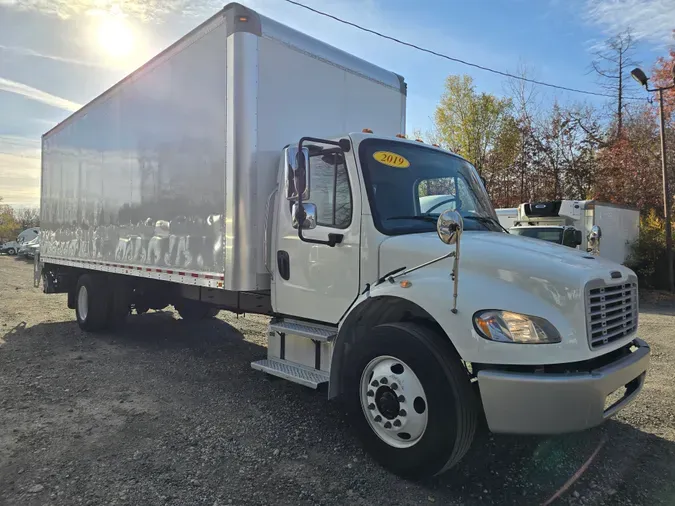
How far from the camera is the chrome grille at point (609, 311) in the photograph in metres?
3.05

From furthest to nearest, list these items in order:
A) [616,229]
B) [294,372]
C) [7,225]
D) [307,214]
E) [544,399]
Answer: [7,225], [616,229], [294,372], [307,214], [544,399]

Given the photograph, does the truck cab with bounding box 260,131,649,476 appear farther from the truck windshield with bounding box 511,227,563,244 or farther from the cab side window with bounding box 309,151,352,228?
the truck windshield with bounding box 511,227,563,244

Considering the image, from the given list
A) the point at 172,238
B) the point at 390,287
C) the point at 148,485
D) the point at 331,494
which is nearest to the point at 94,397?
the point at 172,238

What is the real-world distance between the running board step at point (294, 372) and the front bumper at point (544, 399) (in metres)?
1.52

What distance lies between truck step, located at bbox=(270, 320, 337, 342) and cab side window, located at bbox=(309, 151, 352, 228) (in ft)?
3.00

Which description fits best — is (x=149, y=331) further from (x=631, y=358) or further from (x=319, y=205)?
(x=631, y=358)

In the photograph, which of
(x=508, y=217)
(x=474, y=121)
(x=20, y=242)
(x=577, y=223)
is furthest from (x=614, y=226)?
(x=20, y=242)

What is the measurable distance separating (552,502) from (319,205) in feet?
9.01

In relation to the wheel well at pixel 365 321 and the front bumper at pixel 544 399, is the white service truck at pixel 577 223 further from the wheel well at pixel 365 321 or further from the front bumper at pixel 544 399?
the front bumper at pixel 544 399

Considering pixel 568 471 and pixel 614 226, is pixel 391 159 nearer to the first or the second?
pixel 568 471

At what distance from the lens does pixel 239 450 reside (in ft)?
12.7

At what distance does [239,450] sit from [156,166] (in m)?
3.69

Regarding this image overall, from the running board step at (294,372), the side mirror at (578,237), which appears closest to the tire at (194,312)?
the running board step at (294,372)

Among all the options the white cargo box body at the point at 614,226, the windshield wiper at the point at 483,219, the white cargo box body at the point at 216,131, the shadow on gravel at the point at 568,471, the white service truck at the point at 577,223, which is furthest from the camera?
the white cargo box body at the point at 614,226
